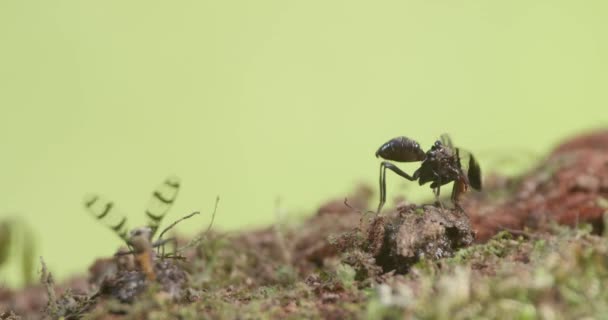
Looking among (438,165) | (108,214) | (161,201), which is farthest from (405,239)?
(108,214)

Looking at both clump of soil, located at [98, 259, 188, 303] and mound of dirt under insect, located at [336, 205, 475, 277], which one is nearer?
clump of soil, located at [98, 259, 188, 303]

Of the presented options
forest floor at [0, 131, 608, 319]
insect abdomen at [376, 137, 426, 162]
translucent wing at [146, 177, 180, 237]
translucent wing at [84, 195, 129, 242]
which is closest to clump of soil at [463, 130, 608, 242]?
forest floor at [0, 131, 608, 319]

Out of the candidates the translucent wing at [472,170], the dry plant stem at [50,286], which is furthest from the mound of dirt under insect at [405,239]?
the dry plant stem at [50,286]

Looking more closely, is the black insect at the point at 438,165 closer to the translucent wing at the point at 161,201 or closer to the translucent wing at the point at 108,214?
the translucent wing at the point at 161,201

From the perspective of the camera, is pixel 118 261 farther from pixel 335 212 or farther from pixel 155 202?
pixel 335 212

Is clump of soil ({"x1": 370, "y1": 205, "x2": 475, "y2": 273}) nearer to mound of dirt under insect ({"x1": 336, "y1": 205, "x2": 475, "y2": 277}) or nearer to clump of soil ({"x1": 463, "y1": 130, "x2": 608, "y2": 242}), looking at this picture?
mound of dirt under insect ({"x1": 336, "y1": 205, "x2": 475, "y2": 277})

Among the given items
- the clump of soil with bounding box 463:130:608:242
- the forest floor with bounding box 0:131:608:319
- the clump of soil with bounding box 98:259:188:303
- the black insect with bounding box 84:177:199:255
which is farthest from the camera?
the clump of soil with bounding box 463:130:608:242

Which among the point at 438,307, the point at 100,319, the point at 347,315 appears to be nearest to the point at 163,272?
the point at 100,319
